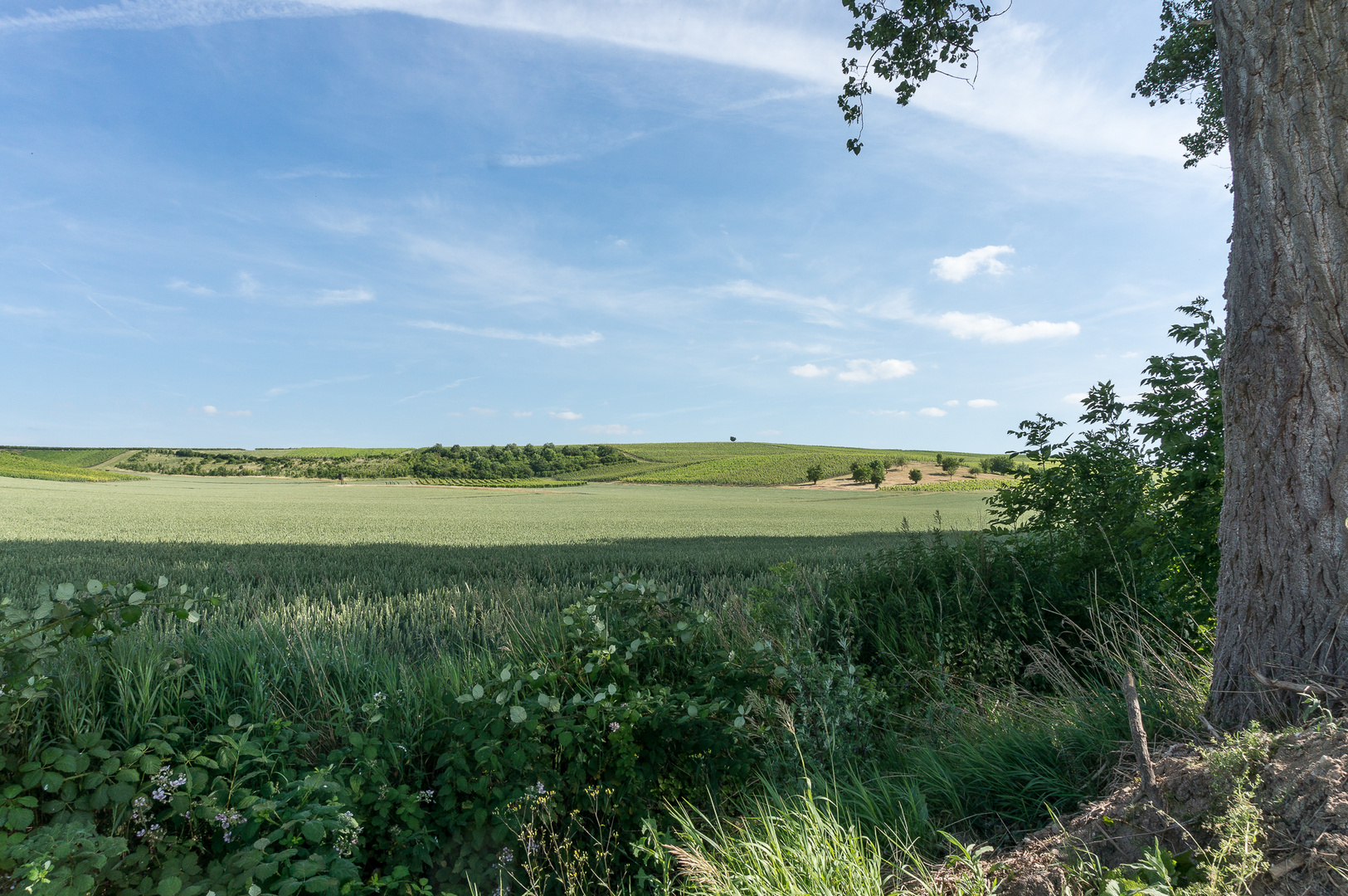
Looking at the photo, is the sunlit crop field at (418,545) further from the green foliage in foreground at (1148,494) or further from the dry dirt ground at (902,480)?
the dry dirt ground at (902,480)

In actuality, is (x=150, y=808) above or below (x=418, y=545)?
above

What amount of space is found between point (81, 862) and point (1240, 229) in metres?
5.97

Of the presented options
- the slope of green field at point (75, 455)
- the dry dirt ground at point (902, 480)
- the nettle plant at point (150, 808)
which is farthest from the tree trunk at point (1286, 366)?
the slope of green field at point (75, 455)

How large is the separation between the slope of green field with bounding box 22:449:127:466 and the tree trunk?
113857 mm

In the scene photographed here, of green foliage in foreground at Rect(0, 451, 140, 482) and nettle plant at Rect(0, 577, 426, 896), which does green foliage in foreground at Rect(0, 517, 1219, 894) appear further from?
green foliage in foreground at Rect(0, 451, 140, 482)

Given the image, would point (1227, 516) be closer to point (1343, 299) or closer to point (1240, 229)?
point (1343, 299)

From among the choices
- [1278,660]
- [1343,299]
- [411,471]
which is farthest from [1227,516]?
[411,471]

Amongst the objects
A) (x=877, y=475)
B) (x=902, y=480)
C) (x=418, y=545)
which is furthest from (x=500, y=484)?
(x=418, y=545)

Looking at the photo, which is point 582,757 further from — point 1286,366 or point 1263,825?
point 1286,366

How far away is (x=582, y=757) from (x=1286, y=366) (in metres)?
3.92

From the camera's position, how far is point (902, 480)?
72.0m

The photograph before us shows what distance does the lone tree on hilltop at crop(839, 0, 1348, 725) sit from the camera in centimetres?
305

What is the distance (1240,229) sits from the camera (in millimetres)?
3348

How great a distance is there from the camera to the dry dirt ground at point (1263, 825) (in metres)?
2.15
